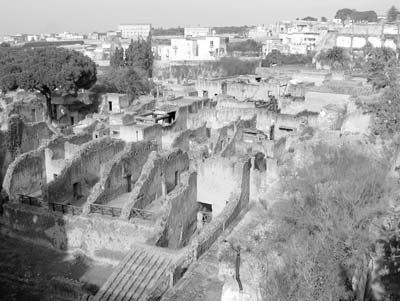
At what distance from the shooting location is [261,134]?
25.8 meters

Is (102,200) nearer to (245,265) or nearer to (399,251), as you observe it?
(245,265)

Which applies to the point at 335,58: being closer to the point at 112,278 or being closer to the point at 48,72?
the point at 48,72

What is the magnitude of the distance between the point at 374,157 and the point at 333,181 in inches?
154

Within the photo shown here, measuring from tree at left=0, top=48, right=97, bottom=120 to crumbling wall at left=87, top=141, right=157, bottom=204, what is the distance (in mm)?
16004

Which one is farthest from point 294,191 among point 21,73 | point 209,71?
point 209,71

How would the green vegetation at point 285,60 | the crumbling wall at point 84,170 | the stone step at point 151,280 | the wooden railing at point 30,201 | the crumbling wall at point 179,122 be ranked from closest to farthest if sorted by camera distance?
the stone step at point 151,280, the wooden railing at point 30,201, the crumbling wall at point 84,170, the crumbling wall at point 179,122, the green vegetation at point 285,60

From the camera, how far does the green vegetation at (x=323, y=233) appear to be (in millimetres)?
8734

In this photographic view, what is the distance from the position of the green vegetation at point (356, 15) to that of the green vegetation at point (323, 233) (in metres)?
107

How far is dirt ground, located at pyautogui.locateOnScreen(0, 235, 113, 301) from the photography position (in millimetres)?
14766

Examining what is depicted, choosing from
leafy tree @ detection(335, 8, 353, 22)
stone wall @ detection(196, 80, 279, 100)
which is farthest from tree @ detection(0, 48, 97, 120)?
leafy tree @ detection(335, 8, 353, 22)

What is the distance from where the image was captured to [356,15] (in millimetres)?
116938

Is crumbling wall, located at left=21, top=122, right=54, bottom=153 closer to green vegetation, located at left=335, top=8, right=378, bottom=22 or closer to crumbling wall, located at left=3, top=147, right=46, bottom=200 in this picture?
crumbling wall, located at left=3, top=147, right=46, bottom=200

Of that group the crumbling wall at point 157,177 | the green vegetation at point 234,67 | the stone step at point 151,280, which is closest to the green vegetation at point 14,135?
the crumbling wall at point 157,177

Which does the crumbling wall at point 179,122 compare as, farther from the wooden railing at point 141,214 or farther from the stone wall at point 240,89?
the wooden railing at point 141,214
